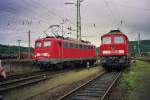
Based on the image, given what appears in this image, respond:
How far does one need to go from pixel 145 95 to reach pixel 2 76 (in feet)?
24.5

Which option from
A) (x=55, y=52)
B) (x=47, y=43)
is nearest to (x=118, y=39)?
(x=55, y=52)

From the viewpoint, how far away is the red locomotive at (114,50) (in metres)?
23.7

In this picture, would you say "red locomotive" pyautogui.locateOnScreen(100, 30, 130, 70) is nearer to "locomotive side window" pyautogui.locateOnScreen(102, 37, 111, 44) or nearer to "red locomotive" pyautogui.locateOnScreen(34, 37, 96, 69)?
"locomotive side window" pyautogui.locateOnScreen(102, 37, 111, 44)

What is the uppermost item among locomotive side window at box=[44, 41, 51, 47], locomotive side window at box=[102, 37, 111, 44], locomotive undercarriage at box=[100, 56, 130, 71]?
locomotive side window at box=[102, 37, 111, 44]

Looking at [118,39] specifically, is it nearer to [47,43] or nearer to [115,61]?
[115,61]

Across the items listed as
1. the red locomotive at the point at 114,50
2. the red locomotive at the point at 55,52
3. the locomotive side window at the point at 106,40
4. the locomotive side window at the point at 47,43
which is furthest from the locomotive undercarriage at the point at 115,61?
the locomotive side window at the point at 47,43

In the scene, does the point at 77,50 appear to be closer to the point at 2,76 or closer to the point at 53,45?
the point at 53,45

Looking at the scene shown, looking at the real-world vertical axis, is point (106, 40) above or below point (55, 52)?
above

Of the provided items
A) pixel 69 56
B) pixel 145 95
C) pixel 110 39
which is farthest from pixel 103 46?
pixel 145 95

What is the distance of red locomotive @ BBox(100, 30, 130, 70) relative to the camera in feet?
77.7

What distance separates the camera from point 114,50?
24.0 metres

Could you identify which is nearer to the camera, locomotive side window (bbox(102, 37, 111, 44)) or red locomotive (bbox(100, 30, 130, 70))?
red locomotive (bbox(100, 30, 130, 70))

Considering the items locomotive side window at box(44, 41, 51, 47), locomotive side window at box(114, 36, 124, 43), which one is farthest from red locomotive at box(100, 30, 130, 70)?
locomotive side window at box(44, 41, 51, 47)

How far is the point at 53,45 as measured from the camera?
24594 millimetres
